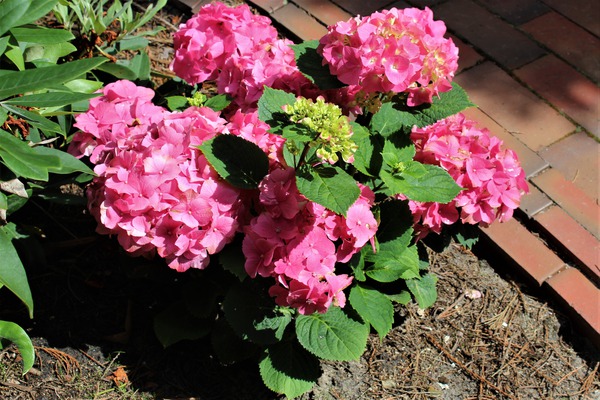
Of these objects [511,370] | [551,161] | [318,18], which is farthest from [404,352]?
[318,18]

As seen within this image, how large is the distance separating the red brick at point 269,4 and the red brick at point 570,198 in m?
1.38

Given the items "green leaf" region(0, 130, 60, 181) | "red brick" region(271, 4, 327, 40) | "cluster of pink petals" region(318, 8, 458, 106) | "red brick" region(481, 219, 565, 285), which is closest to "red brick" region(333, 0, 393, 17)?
"red brick" region(271, 4, 327, 40)

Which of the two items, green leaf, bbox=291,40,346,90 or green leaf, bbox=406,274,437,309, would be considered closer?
green leaf, bbox=291,40,346,90

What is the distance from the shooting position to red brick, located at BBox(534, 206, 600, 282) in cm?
249

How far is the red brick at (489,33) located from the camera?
3.11 m

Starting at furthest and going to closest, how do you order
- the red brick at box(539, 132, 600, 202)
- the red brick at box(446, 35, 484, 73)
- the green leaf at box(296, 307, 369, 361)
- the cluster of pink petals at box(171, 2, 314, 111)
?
the red brick at box(446, 35, 484, 73), the red brick at box(539, 132, 600, 202), the cluster of pink petals at box(171, 2, 314, 111), the green leaf at box(296, 307, 369, 361)

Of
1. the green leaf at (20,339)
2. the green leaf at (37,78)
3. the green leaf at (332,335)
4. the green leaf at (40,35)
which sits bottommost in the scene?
the green leaf at (20,339)

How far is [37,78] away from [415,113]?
0.97 m

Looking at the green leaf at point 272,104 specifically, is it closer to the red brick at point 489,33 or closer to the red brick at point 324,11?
the red brick at point 324,11

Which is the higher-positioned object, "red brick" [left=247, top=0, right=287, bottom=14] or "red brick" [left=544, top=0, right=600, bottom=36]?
"red brick" [left=544, top=0, right=600, bottom=36]


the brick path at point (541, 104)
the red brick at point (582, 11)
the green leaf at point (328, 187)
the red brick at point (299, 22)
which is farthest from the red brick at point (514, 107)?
the green leaf at point (328, 187)

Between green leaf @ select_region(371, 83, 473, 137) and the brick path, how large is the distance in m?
0.82

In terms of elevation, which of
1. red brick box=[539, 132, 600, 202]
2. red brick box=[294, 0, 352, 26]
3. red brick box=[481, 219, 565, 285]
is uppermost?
red brick box=[294, 0, 352, 26]

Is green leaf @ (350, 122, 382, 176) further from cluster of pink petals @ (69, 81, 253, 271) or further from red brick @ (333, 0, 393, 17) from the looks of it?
red brick @ (333, 0, 393, 17)
